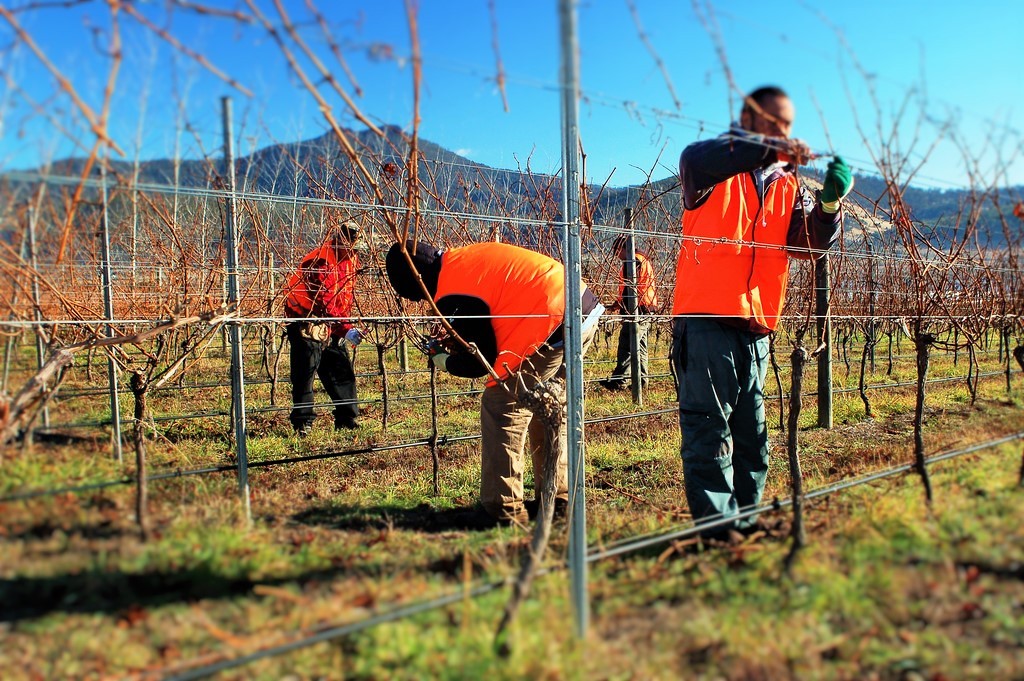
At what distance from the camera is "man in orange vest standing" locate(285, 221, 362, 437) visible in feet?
16.1

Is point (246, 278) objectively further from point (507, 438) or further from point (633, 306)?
point (507, 438)

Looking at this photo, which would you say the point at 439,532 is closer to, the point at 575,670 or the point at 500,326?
the point at 500,326

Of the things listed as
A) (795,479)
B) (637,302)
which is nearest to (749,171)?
(795,479)

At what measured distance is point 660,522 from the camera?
2961mm

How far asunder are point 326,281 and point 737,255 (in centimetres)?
312

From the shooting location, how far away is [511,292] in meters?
3.22

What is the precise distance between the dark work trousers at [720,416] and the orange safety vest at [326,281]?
2618mm

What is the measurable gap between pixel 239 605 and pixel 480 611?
60 cm

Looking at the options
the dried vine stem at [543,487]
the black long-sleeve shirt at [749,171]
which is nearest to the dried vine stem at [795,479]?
the black long-sleeve shirt at [749,171]

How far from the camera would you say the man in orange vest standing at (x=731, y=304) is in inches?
105

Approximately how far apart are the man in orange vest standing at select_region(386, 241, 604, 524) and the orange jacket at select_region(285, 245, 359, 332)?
143 centimetres

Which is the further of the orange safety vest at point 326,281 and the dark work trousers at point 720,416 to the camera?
the orange safety vest at point 326,281

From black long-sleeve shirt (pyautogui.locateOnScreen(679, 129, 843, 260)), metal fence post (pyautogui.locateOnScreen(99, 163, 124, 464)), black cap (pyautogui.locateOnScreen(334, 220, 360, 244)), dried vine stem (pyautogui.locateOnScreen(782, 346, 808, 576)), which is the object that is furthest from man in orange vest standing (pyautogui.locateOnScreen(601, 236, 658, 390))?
metal fence post (pyautogui.locateOnScreen(99, 163, 124, 464))

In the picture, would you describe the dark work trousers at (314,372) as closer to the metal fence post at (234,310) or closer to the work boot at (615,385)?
the metal fence post at (234,310)
